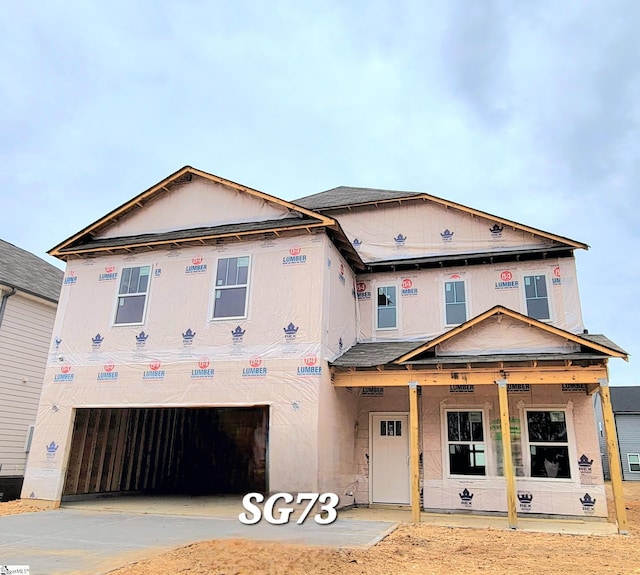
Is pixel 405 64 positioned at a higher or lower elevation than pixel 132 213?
higher

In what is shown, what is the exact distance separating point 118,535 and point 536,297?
11489 mm

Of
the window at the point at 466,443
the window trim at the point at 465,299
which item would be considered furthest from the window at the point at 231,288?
the window at the point at 466,443

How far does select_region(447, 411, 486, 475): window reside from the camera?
12.5 m

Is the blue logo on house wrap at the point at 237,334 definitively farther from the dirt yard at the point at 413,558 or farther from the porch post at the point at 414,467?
the dirt yard at the point at 413,558

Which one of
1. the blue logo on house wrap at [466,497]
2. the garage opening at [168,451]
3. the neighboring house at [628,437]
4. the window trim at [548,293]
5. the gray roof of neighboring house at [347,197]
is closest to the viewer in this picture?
the blue logo on house wrap at [466,497]

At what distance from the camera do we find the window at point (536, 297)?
13.4m

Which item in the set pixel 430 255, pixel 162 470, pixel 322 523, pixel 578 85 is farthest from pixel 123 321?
pixel 578 85

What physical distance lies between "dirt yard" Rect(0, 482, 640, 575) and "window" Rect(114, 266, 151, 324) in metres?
7.84

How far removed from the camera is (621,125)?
31.0 meters

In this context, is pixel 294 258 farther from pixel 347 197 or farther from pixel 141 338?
pixel 347 197

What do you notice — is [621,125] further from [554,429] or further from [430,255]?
[554,429]

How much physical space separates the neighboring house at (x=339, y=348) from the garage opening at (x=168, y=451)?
9 cm

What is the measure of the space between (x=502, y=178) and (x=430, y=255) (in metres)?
49.2

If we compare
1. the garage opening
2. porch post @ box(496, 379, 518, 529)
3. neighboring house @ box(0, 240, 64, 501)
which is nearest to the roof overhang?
porch post @ box(496, 379, 518, 529)
